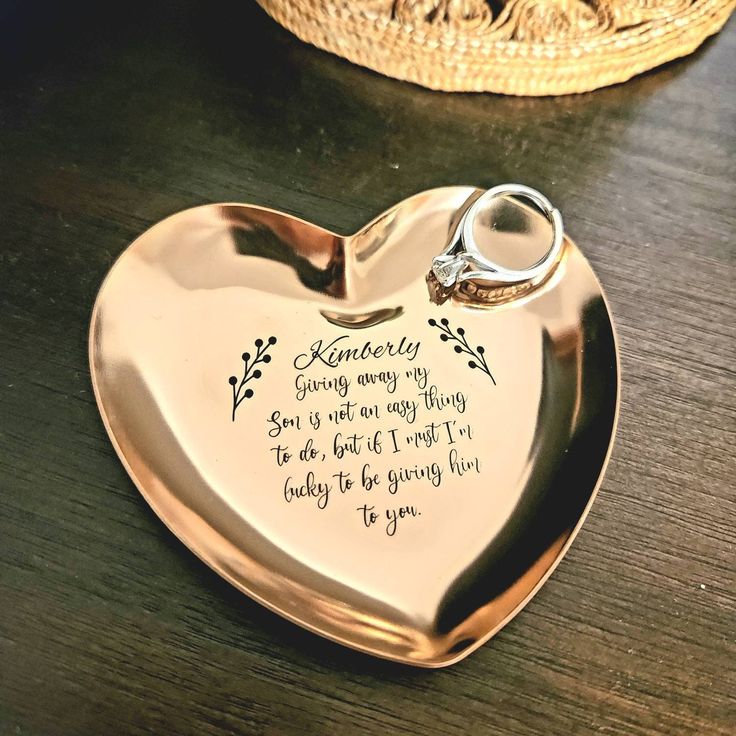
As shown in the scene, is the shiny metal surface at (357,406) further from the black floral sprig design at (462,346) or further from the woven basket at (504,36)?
the woven basket at (504,36)

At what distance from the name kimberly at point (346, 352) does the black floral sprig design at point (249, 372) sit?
2 centimetres

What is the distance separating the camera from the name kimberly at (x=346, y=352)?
1.51ft

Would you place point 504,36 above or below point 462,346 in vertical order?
above

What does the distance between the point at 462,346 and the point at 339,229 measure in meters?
0.14

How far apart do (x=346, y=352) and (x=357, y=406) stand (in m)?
0.04

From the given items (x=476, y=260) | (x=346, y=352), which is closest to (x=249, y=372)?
(x=346, y=352)

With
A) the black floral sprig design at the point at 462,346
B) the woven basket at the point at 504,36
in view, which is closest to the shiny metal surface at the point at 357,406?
the black floral sprig design at the point at 462,346

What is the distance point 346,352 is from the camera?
1.52 feet

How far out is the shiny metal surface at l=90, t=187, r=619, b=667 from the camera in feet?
1.33

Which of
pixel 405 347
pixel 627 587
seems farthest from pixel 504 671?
pixel 405 347

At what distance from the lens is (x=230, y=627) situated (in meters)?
0.41

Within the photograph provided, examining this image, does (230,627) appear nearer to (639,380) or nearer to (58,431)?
(58,431)

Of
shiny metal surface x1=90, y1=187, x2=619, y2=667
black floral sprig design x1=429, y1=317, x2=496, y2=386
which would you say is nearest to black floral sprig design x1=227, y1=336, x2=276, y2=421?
shiny metal surface x1=90, y1=187, x2=619, y2=667

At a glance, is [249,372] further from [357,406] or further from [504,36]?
[504,36]
